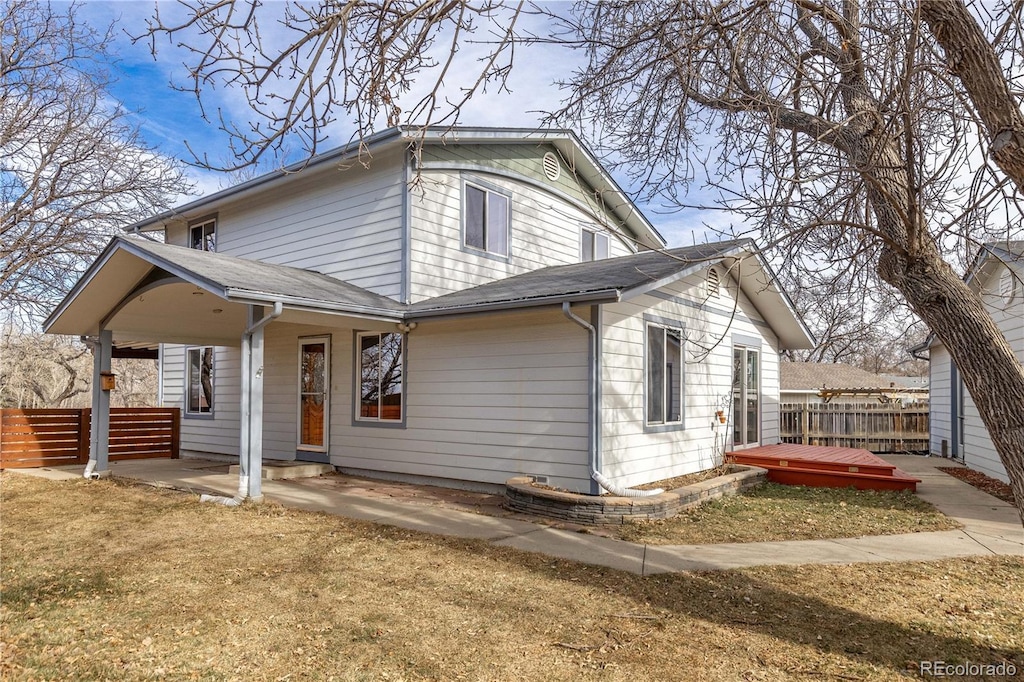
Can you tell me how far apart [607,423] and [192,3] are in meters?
6.22

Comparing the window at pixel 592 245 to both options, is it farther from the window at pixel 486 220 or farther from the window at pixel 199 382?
the window at pixel 199 382

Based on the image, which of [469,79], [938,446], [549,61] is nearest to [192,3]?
[469,79]

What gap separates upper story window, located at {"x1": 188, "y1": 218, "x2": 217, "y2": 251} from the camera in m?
13.6

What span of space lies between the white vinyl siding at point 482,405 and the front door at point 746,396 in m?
5.16

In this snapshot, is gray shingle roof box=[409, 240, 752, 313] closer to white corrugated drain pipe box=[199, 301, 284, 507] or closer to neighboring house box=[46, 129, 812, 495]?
neighboring house box=[46, 129, 812, 495]

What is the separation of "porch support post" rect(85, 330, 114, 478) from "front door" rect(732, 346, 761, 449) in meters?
11.0

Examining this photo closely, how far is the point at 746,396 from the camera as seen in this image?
41.5 ft

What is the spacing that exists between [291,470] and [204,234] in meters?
6.51

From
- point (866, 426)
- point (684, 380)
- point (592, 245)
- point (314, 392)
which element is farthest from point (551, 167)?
point (866, 426)

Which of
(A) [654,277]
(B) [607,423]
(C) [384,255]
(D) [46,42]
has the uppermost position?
(D) [46,42]

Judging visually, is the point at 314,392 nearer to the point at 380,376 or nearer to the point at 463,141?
the point at 380,376

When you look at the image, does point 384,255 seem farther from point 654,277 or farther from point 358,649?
point 358,649

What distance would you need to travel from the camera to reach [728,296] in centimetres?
1194

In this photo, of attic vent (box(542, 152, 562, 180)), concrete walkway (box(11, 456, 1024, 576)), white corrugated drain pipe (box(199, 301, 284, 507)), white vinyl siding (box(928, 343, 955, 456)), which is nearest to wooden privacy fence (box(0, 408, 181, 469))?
concrete walkway (box(11, 456, 1024, 576))
